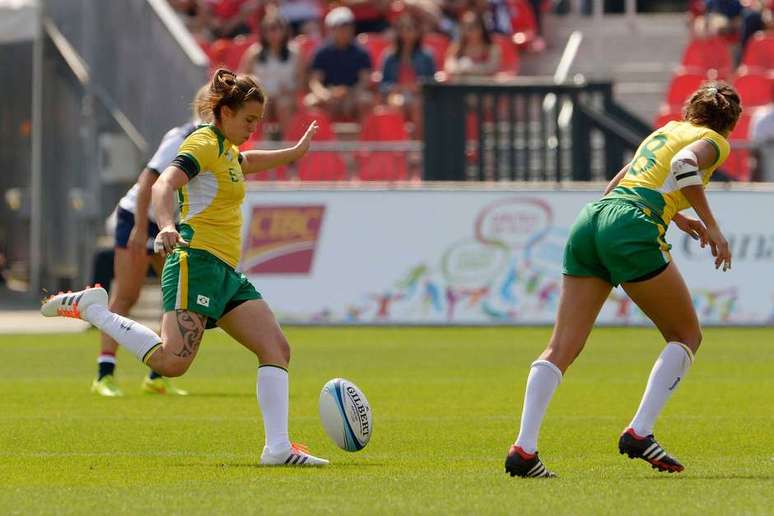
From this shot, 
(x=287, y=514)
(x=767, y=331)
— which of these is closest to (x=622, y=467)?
(x=287, y=514)

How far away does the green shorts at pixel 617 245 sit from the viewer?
820 centimetres

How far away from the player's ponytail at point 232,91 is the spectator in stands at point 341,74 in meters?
16.5

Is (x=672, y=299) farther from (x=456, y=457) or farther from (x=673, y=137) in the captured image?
(x=456, y=457)

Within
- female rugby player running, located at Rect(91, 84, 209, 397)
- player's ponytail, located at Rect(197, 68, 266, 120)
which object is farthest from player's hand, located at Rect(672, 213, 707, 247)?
female rugby player running, located at Rect(91, 84, 209, 397)

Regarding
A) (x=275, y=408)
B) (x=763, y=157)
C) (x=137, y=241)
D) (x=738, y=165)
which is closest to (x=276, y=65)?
(x=738, y=165)

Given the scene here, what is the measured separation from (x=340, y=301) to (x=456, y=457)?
1187 cm

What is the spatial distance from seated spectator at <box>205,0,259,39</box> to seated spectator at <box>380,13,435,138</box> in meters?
4.18

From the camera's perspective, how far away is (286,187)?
21.2 m

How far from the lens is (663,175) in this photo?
8430 millimetres

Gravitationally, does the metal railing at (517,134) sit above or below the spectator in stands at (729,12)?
below

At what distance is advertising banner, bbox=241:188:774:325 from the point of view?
2066 centimetres

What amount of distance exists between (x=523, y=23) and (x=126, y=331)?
19.1m

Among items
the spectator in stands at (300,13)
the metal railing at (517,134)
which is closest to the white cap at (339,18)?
the spectator in stands at (300,13)

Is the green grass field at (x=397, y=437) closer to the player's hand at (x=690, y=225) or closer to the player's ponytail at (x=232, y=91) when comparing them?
the player's hand at (x=690, y=225)
